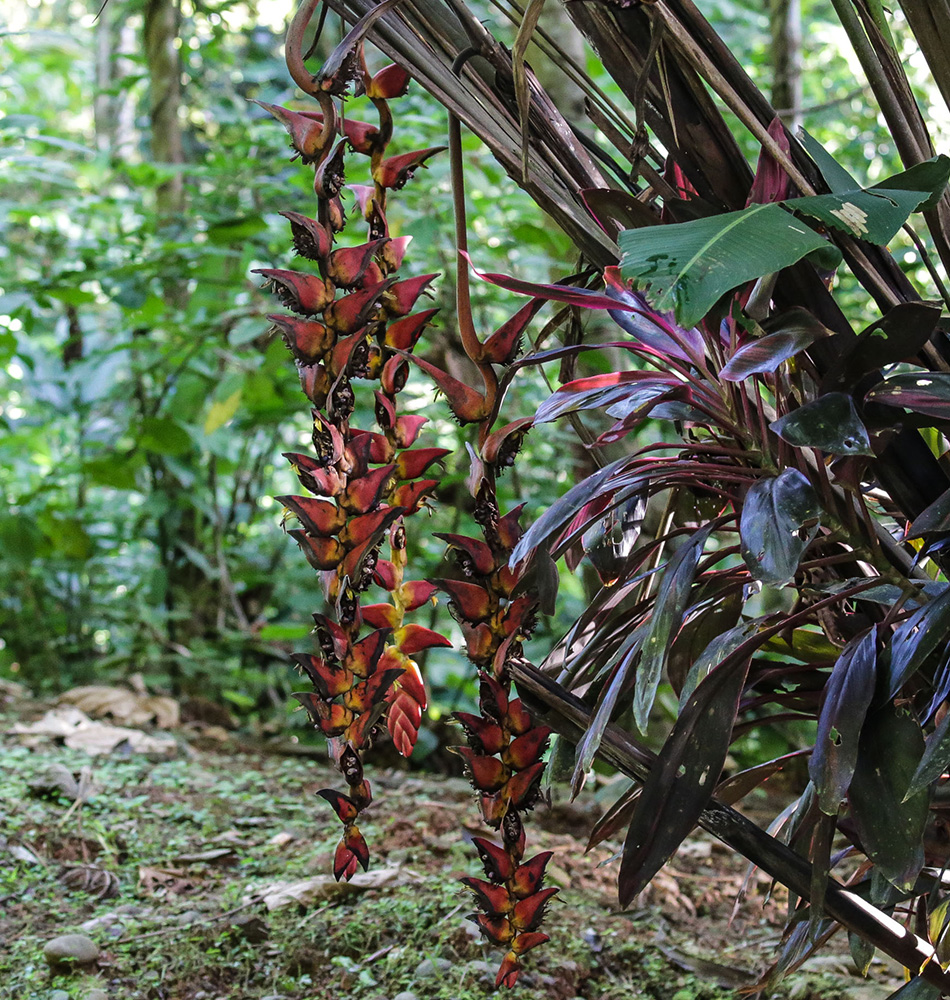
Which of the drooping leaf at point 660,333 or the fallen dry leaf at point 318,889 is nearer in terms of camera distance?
the drooping leaf at point 660,333

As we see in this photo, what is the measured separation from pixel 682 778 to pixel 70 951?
0.77m

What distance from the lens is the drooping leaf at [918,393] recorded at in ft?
2.10

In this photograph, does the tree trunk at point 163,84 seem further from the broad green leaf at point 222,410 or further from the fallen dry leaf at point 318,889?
the fallen dry leaf at point 318,889

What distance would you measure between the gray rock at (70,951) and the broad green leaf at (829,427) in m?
0.94

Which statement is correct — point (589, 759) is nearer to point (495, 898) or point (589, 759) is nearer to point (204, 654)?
point (495, 898)

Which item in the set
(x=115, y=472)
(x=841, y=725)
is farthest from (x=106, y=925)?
(x=115, y=472)

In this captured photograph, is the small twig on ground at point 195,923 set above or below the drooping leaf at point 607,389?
below

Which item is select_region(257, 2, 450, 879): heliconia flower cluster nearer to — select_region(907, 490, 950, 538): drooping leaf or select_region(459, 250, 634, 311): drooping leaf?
select_region(459, 250, 634, 311): drooping leaf

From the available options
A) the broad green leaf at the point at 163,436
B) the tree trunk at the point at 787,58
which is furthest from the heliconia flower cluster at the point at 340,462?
the tree trunk at the point at 787,58

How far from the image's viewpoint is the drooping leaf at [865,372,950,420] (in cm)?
64

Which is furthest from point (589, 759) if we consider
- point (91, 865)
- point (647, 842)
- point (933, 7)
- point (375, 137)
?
point (91, 865)

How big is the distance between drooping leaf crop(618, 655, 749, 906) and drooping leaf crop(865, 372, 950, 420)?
21 centimetres

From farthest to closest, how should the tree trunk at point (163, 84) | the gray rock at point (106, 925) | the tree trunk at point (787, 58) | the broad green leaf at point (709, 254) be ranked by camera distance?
the tree trunk at point (163, 84), the tree trunk at point (787, 58), the gray rock at point (106, 925), the broad green leaf at point (709, 254)

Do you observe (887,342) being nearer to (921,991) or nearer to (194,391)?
(921,991)
